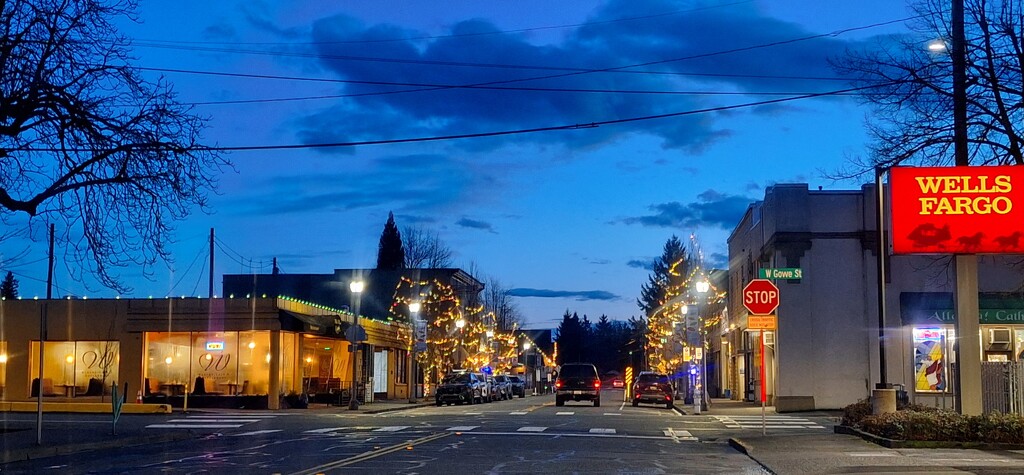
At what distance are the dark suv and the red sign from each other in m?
24.8

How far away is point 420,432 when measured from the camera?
79.2 feet

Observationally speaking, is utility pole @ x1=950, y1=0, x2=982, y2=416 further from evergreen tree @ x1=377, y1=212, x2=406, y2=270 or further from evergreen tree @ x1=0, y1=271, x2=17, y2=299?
evergreen tree @ x1=0, y1=271, x2=17, y2=299

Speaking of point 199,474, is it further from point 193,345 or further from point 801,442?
point 193,345

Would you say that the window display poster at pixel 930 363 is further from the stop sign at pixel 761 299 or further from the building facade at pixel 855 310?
the stop sign at pixel 761 299

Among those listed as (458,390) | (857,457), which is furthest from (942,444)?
(458,390)

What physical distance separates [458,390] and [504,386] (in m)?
14.3

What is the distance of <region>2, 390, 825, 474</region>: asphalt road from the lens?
1619 cm

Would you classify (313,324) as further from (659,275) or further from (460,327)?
(659,275)

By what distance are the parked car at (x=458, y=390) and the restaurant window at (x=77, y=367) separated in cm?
1410

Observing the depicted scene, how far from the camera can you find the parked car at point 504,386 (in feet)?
197

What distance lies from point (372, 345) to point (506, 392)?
14368 millimetres

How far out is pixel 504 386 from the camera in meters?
61.7

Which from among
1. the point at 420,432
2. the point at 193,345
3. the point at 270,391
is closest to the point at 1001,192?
the point at 420,432

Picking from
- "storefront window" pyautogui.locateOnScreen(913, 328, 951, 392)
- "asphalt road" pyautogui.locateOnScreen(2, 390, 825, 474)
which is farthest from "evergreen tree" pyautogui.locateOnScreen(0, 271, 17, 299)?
"storefront window" pyautogui.locateOnScreen(913, 328, 951, 392)
